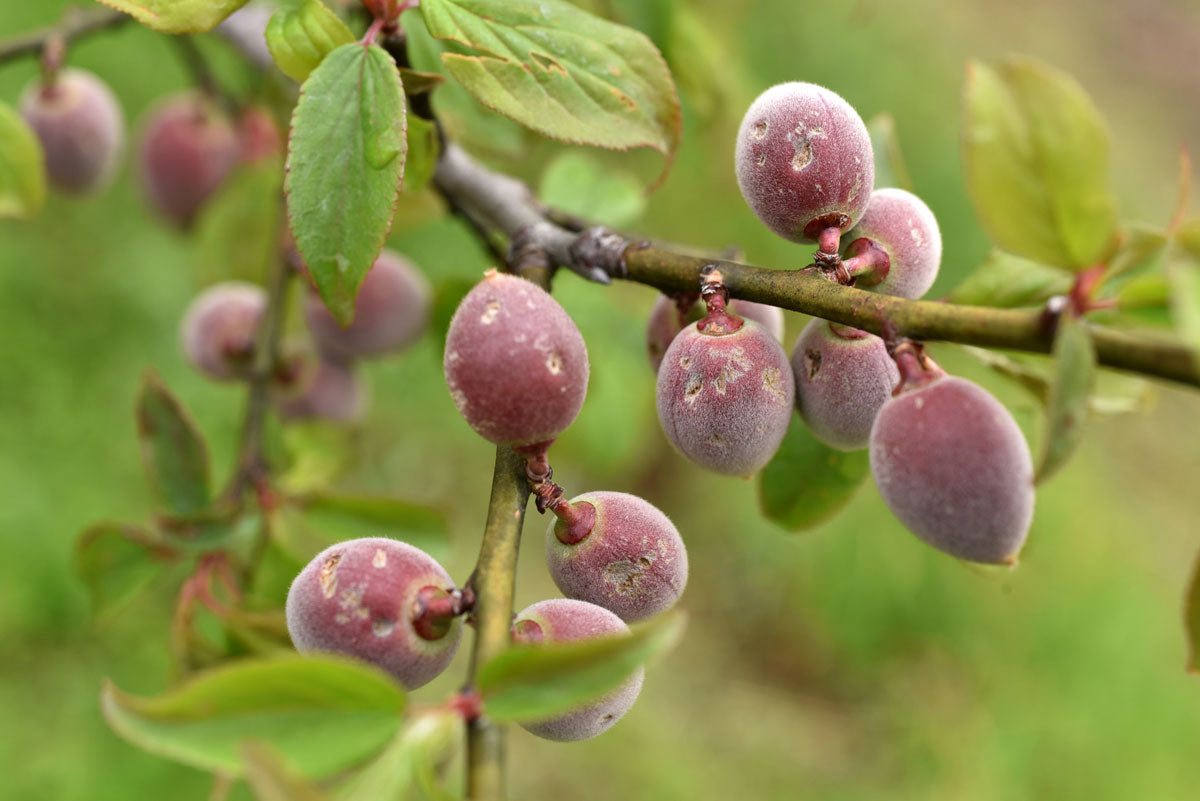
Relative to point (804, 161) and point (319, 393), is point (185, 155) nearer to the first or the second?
point (319, 393)

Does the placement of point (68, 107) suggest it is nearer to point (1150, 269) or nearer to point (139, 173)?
point (139, 173)

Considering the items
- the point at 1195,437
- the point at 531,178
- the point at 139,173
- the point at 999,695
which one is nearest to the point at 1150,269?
the point at 139,173

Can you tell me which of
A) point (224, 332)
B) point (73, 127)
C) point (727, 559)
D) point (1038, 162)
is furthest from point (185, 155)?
point (727, 559)

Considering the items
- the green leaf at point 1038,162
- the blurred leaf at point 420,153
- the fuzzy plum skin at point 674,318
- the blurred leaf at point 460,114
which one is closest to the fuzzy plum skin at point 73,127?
the blurred leaf at point 460,114

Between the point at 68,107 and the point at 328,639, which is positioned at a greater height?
the point at 328,639

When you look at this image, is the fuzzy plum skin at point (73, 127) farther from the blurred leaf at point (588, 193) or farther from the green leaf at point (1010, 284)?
the green leaf at point (1010, 284)

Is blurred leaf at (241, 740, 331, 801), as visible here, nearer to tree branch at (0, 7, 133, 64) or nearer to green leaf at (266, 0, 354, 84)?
green leaf at (266, 0, 354, 84)

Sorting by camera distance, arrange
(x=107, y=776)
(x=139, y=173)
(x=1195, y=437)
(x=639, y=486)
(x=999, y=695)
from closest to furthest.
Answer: (x=139, y=173) < (x=107, y=776) < (x=999, y=695) < (x=639, y=486) < (x=1195, y=437)
